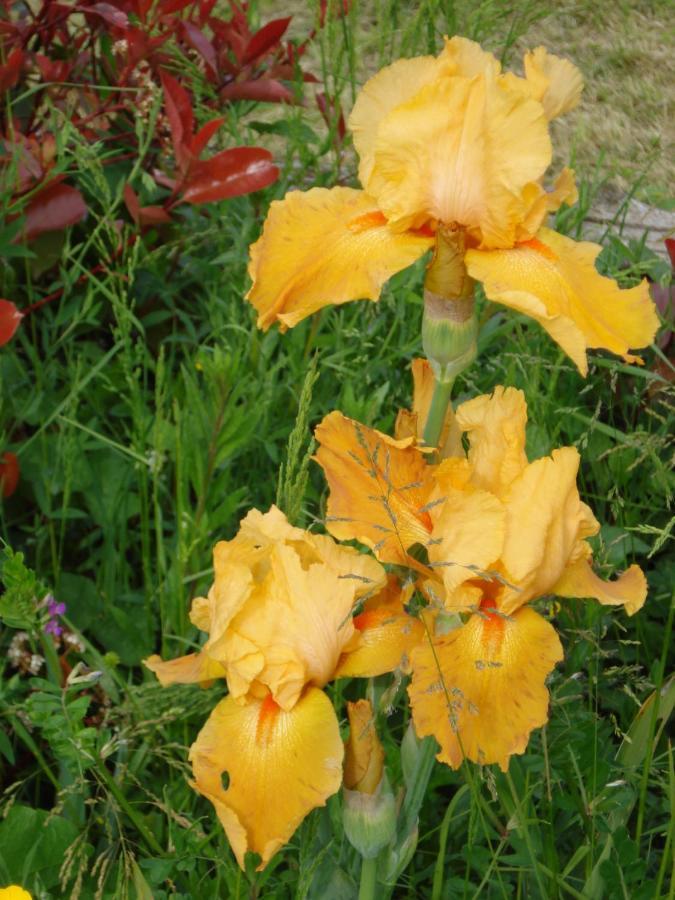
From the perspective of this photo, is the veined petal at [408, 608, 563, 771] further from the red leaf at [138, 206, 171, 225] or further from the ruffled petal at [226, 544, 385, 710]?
the red leaf at [138, 206, 171, 225]

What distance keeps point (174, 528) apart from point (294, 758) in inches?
40.6

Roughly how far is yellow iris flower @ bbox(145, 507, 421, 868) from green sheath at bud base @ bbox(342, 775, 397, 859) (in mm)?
93

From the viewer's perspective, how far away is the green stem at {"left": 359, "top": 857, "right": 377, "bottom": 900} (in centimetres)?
117

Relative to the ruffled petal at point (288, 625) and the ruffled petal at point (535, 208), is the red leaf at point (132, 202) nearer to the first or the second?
the ruffled petal at point (535, 208)

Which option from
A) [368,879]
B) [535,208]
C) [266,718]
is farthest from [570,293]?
[368,879]

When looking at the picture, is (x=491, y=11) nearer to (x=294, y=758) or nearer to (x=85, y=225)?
(x=85, y=225)

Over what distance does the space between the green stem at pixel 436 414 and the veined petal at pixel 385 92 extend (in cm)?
24

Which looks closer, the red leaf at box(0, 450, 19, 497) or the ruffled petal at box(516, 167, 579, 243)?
the ruffled petal at box(516, 167, 579, 243)

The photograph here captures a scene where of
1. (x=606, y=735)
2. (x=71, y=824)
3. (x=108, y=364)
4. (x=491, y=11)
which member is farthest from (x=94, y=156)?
(x=606, y=735)

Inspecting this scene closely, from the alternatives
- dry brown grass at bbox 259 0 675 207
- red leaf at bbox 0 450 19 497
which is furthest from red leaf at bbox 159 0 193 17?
dry brown grass at bbox 259 0 675 207

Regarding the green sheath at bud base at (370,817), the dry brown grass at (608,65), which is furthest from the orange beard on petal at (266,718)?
the dry brown grass at (608,65)

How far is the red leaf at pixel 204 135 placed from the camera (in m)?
2.13

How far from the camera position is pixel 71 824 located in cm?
145

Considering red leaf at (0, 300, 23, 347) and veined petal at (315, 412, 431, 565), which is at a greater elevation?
veined petal at (315, 412, 431, 565)
